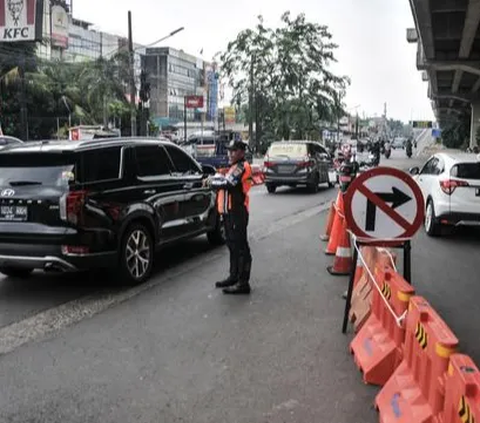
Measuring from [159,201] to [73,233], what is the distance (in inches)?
61.6

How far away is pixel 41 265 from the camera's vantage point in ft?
20.9

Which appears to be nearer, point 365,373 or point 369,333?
point 365,373

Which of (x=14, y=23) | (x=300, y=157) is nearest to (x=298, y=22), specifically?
(x=14, y=23)

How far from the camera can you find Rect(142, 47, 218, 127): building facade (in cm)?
11544

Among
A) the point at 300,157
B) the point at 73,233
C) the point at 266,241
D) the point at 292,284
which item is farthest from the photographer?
the point at 300,157

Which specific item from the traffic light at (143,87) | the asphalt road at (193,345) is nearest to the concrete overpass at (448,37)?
the traffic light at (143,87)

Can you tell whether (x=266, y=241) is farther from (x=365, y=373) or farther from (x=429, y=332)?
(x=429, y=332)

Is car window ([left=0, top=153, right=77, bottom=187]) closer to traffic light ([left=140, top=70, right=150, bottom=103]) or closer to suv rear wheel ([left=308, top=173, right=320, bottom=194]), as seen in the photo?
suv rear wheel ([left=308, top=173, right=320, bottom=194])

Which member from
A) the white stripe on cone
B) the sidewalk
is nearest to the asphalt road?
the sidewalk

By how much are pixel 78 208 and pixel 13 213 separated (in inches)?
30.2

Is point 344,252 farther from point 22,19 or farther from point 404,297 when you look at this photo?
point 22,19

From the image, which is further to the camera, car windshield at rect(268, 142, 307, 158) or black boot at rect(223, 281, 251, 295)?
car windshield at rect(268, 142, 307, 158)

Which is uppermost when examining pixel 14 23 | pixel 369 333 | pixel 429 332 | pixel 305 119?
pixel 14 23

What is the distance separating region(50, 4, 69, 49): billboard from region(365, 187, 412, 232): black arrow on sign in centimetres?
7321
